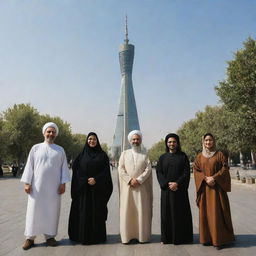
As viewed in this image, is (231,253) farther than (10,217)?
No

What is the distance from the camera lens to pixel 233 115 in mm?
18750

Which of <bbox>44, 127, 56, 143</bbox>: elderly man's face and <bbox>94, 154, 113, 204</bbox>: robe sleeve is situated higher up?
<bbox>44, 127, 56, 143</bbox>: elderly man's face

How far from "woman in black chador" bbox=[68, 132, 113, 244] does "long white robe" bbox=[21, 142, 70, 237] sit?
28cm

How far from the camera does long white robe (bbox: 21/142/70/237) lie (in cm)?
516

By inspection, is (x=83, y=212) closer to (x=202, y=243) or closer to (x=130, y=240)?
(x=130, y=240)

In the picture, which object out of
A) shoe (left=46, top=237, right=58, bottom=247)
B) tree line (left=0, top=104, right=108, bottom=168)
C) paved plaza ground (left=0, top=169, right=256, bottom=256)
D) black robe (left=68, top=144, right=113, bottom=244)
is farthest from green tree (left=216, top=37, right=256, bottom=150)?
Answer: tree line (left=0, top=104, right=108, bottom=168)

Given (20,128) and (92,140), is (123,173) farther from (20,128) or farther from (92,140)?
(20,128)

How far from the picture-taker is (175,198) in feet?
17.2

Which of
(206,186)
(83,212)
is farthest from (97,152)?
(206,186)

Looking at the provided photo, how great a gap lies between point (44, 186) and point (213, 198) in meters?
2.76

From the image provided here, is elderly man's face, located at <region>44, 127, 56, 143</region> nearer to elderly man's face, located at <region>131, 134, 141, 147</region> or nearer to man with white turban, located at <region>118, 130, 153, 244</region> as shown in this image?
man with white turban, located at <region>118, 130, 153, 244</region>

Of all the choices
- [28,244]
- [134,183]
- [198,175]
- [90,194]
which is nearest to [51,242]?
[28,244]

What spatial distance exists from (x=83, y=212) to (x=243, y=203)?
6647mm

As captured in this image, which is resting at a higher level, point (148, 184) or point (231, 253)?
point (148, 184)
